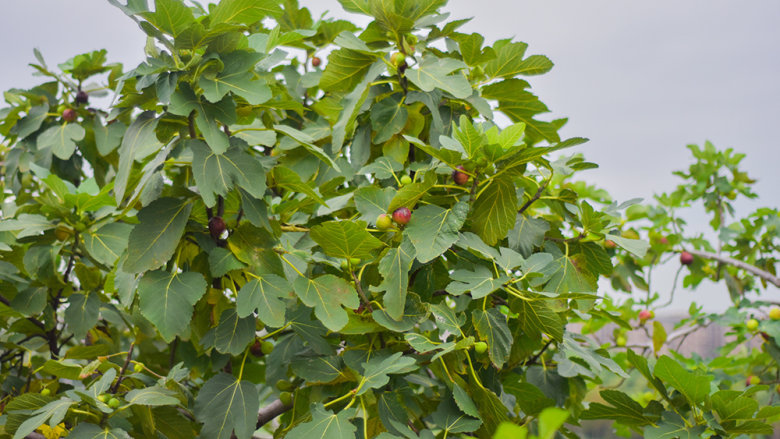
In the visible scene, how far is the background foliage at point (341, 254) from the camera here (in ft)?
3.25

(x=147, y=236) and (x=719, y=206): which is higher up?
(x=147, y=236)

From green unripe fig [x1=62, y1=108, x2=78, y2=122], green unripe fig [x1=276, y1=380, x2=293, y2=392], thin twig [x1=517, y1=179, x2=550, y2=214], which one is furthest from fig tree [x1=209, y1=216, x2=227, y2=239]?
green unripe fig [x1=62, y1=108, x2=78, y2=122]

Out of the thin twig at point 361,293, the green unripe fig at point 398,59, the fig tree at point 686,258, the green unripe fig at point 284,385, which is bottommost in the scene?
the fig tree at point 686,258

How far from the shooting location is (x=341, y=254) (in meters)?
1.01

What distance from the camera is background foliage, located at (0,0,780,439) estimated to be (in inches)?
39.0

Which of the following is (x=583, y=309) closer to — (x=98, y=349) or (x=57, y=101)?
(x=98, y=349)

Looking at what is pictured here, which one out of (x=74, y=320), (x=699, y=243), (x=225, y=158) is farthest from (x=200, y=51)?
(x=699, y=243)

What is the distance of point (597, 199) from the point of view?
2350 millimetres

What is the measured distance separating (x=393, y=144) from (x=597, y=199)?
1.38 metres

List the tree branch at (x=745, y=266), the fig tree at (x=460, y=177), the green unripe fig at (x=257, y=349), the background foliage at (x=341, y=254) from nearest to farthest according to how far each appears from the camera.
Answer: the background foliage at (x=341, y=254), the fig tree at (x=460, y=177), the green unripe fig at (x=257, y=349), the tree branch at (x=745, y=266)

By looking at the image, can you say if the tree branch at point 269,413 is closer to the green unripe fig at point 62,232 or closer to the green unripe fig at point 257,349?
the green unripe fig at point 257,349

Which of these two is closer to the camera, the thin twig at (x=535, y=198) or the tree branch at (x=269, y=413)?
the thin twig at (x=535, y=198)

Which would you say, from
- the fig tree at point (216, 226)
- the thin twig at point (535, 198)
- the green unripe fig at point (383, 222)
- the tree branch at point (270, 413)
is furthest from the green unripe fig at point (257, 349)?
the thin twig at point (535, 198)

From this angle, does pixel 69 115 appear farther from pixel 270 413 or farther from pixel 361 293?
pixel 361 293
